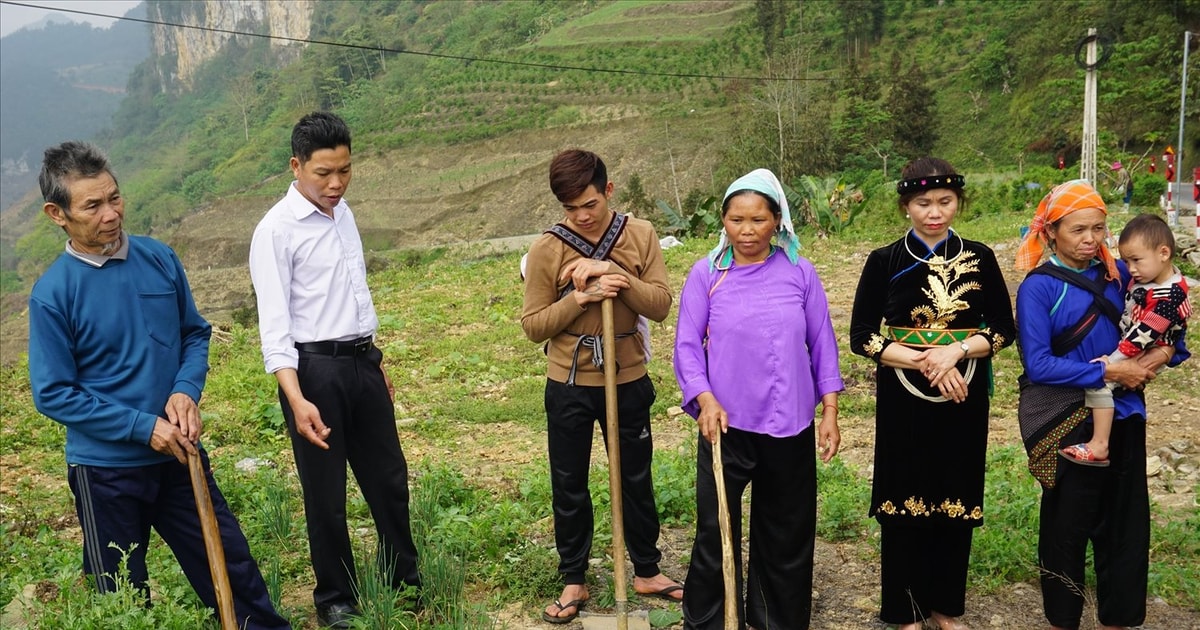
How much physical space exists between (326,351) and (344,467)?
416 mm

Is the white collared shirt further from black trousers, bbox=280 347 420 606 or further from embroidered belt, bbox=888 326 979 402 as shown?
embroidered belt, bbox=888 326 979 402

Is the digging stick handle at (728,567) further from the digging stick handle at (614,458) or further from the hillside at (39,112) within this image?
the hillside at (39,112)

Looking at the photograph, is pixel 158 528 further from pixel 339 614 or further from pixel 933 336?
pixel 933 336

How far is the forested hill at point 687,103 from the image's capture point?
87.1ft

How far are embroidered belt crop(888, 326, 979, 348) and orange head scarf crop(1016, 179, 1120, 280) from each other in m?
0.32

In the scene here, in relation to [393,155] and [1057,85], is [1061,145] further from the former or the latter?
[393,155]

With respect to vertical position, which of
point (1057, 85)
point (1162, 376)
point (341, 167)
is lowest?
point (1162, 376)

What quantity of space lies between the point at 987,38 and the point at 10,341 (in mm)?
36979

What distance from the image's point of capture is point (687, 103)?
42.1m

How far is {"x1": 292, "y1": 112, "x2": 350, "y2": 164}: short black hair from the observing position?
2916 millimetres

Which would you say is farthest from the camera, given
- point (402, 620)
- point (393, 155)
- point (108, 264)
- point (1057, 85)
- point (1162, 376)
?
point (393, 155)

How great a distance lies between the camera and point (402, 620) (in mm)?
3117

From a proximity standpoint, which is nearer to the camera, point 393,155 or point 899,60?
point 899,60

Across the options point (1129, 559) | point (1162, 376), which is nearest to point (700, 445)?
point (1129, 559)
